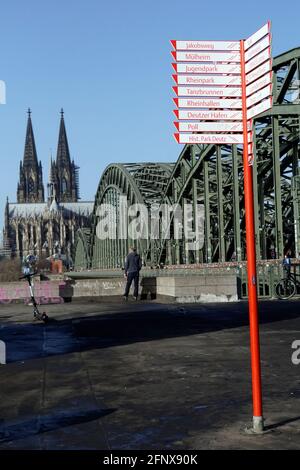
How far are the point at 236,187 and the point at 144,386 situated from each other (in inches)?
865

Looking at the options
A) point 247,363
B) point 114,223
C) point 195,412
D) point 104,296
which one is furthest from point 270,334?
point 114,223

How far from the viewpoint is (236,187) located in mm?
28531

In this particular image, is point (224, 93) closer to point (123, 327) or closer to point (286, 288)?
point (123, 327)

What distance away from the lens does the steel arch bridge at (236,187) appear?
2558 cm

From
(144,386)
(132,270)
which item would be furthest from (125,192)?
(144,386)

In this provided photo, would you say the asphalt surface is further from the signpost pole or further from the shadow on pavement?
the signpost pole

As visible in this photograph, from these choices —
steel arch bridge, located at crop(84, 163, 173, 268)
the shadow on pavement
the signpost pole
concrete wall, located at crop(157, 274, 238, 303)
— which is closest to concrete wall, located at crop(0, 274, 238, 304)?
concrete wall, located at crop(157, 274, 238, 303)

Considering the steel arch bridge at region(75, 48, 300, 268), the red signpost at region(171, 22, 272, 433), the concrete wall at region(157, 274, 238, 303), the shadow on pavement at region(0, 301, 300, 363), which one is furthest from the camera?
the steel arch bridge at region(75, 48, 300, 268)

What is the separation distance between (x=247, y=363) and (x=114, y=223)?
66884 mm

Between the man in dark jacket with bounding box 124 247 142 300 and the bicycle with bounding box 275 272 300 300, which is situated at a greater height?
the man in dark jacket with bounding box 124 247 142 300

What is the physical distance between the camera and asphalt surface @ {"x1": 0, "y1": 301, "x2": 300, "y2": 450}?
5219 mm

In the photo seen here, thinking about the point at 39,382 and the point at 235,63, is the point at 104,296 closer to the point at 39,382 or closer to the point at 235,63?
the point at 39,382

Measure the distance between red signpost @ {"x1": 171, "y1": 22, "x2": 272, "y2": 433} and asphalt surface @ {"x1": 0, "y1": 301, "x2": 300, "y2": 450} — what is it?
1.21 meters

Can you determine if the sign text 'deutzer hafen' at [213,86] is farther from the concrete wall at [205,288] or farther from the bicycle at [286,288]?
the bicycle at [286,288]
